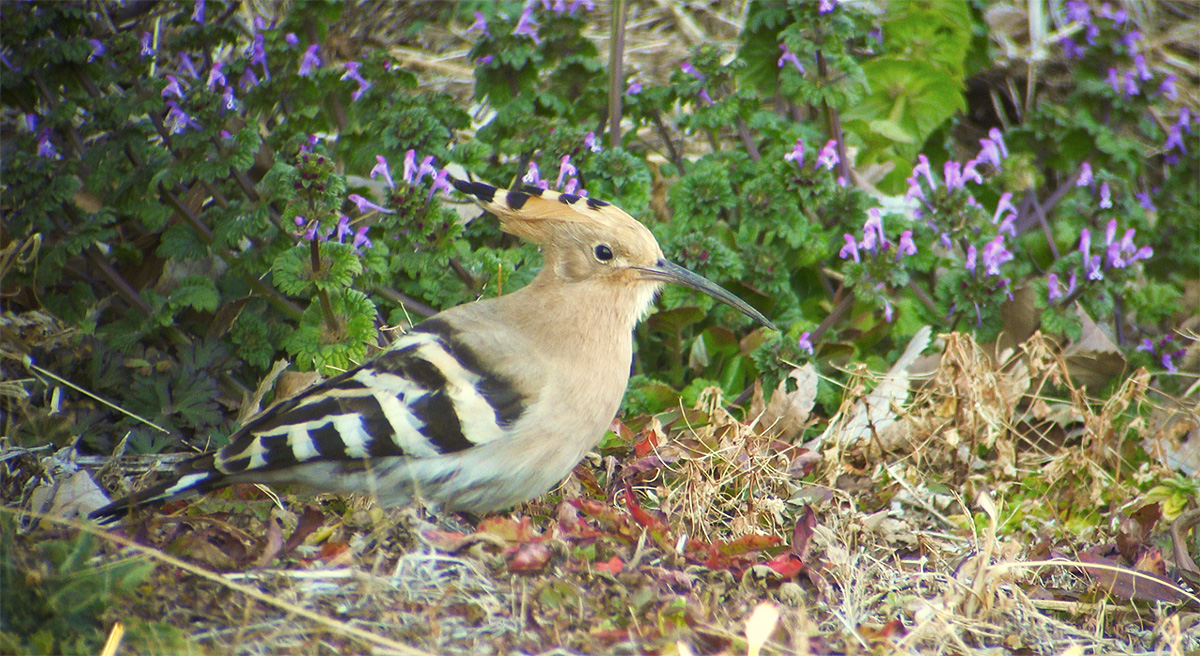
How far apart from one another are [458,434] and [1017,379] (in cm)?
183

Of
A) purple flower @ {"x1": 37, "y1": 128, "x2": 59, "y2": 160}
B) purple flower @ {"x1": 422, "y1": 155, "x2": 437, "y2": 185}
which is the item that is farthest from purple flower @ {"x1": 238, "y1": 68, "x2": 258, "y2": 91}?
purple flower @ {"x1": 422, "y1": 155, "x2": 437, "y2": 185}

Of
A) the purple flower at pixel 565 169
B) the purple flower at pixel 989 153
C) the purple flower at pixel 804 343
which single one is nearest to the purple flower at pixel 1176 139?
the purple flower at pixel 989 153

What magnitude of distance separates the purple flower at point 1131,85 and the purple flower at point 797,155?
132cm

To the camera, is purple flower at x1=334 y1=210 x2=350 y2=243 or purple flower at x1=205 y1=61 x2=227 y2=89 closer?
purple flower at x1=334 y1=210 x2=350 y2=243

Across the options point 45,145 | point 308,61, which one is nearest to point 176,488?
point 45,145

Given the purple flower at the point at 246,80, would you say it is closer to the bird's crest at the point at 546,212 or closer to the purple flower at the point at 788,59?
the bird's crest at the point at 546,212

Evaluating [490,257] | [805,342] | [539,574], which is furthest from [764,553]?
[490,257]

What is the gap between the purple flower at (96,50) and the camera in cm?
289

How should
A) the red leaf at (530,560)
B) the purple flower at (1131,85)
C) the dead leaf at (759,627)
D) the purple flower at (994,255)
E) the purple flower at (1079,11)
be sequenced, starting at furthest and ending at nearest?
the purple flower at (1079,11)
the purple flower at (1131,85)
the purple flower at (994,255)
the red leaf at (530,560)
the dead leaf at (759,627)

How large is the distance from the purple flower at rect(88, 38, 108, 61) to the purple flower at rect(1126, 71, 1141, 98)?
3.23 metres

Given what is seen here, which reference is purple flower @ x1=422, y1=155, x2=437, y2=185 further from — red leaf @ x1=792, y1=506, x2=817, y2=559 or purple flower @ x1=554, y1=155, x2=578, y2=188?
red leaf @ x1=792, y1=506, x2=817, y2=559

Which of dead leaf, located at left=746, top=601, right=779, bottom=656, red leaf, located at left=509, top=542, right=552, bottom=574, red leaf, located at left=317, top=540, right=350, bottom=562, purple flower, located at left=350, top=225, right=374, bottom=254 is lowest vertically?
dead leaf, located at left=746, top=601, right=779, bottom=656

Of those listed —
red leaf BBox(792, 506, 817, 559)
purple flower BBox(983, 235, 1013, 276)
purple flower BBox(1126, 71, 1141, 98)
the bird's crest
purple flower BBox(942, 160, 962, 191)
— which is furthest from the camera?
purple flower BBox(1126, 71, 1141, 98)

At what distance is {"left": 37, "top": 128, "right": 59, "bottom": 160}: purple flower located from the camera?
295cm
